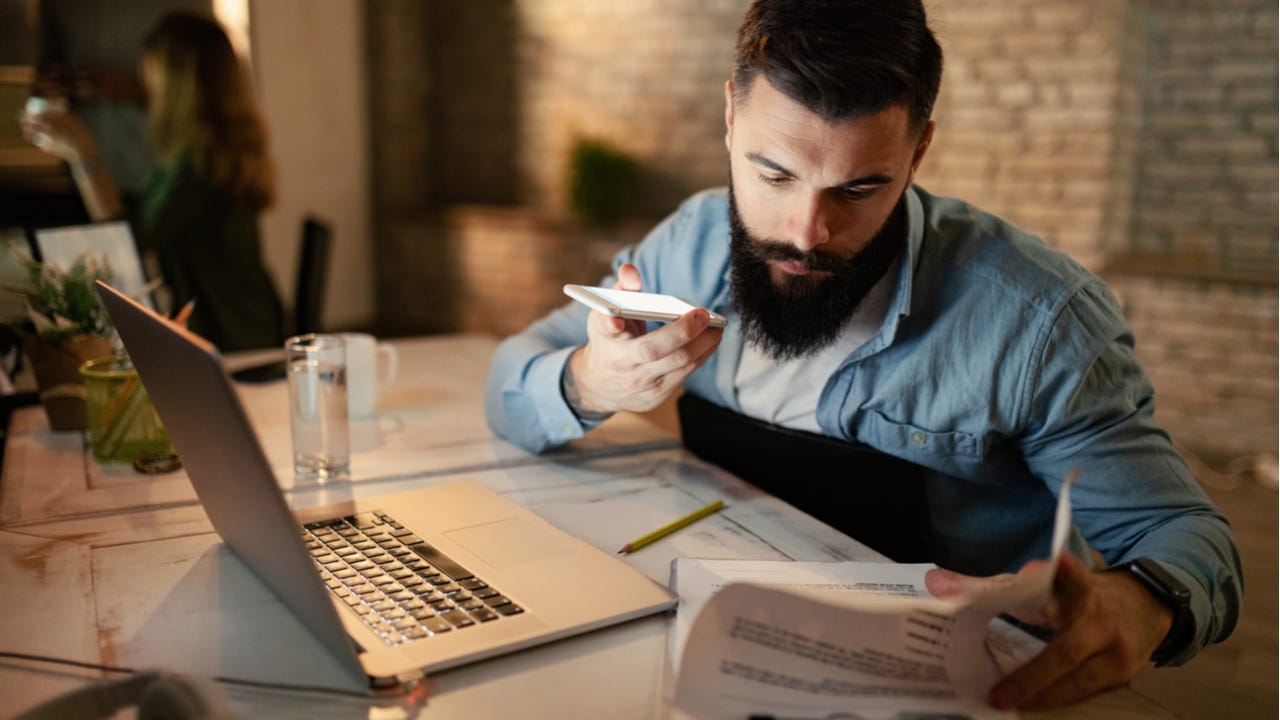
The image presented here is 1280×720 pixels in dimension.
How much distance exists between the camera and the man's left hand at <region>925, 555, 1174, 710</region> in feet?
2.70

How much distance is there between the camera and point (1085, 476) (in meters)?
1.21

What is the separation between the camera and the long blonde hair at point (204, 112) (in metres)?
3.28

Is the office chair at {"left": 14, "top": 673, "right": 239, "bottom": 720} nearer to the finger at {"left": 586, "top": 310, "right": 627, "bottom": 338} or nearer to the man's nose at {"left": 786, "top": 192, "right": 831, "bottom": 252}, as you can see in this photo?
the finger at {"left": 586, "top": 310, "right": 627, "bottom": 338}

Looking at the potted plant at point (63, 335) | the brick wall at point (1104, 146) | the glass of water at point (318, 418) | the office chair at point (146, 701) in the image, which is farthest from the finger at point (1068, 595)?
the brick wall at point (1104, 146)

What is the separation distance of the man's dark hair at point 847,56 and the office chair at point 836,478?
17.0 inches

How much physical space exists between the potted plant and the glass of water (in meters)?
0.38

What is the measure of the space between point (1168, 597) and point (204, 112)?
125 inches

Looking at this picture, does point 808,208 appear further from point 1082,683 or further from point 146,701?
point 146,701

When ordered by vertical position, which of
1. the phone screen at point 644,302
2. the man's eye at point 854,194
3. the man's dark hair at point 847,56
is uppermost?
the man's dark hair at point 847,56

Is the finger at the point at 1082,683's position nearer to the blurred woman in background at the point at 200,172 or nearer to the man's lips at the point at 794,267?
the man's lips at the point at 794,267

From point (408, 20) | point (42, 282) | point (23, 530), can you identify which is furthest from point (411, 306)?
point (23, 530)

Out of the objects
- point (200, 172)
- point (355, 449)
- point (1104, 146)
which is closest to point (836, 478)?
point (355, 449)

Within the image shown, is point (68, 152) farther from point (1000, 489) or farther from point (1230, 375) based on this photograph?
point (1230, 375)

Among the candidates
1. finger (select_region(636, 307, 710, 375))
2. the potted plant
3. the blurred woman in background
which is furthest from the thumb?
the blurred woman in background
